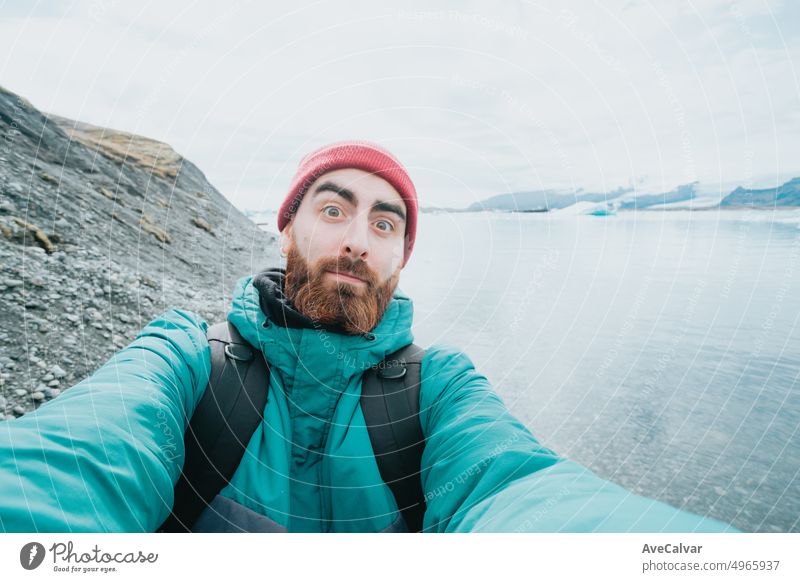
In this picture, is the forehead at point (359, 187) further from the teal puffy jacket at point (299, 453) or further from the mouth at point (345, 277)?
the teal puffy jacket at point (299, 453)

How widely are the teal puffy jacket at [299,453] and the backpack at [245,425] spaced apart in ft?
0.14

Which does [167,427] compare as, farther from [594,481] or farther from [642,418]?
[642,418]

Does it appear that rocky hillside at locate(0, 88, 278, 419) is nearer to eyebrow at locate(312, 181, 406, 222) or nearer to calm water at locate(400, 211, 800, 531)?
eyebrow at locate(312, 181, 406, 222)

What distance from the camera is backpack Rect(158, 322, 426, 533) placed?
5.16 ft

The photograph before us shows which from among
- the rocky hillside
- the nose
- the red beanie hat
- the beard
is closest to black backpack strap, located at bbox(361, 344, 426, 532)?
the beard

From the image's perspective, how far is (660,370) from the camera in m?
5.38

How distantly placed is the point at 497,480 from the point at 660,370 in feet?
17.1

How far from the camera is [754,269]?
1016 cm

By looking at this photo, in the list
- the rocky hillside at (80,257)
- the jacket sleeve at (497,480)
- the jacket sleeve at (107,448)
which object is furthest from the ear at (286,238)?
the rocky hillside at (80,257)

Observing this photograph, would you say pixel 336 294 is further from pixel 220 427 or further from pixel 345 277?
pixel 220 427

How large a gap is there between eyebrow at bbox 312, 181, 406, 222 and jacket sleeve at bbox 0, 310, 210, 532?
3.38 ft

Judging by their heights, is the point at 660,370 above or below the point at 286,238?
below

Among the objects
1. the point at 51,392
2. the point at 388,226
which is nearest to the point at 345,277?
the point at 388,226

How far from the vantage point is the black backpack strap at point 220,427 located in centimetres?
156
